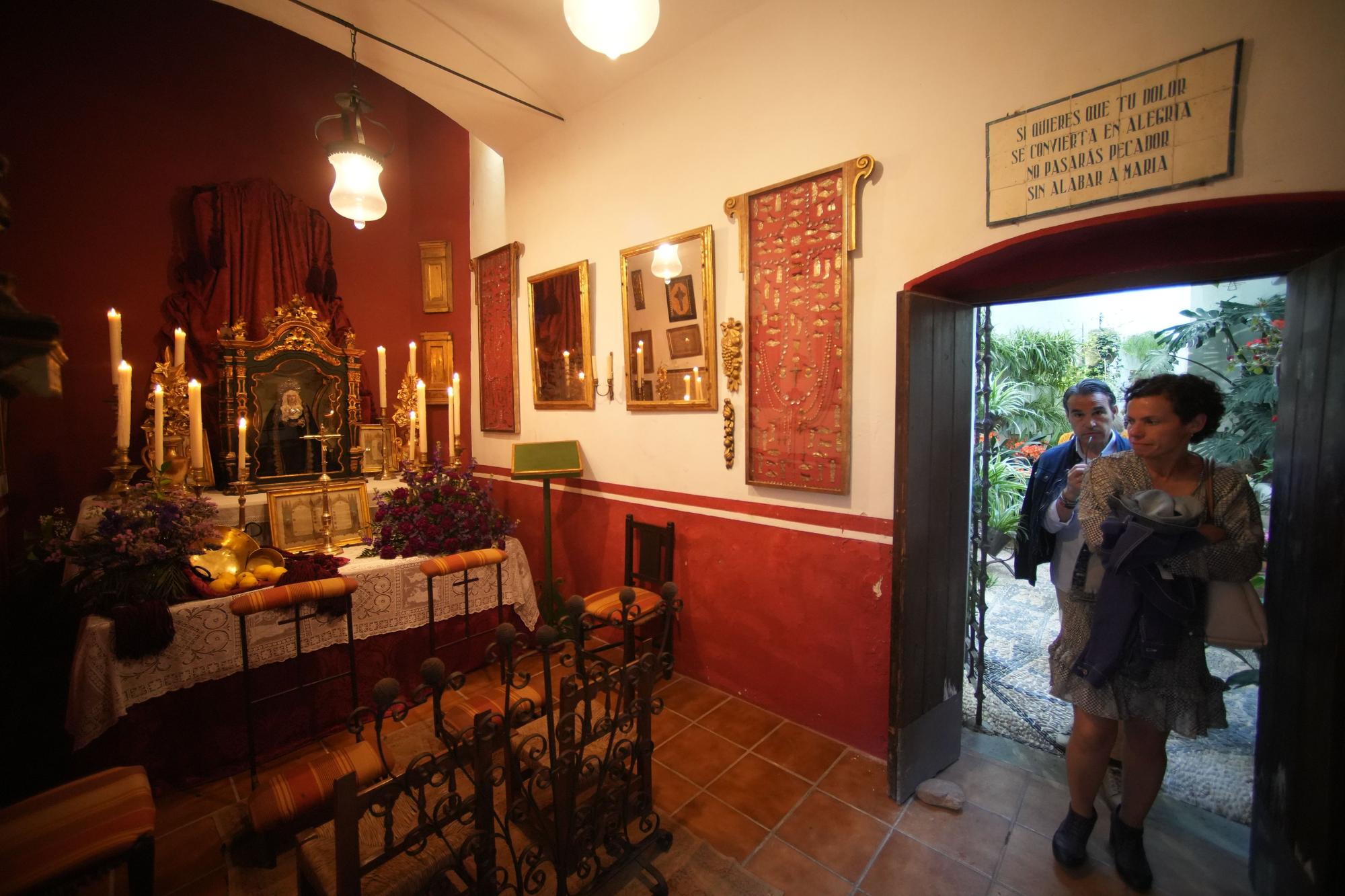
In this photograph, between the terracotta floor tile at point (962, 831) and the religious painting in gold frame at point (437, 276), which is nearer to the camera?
the terracotta floor tile at point (962, 831)

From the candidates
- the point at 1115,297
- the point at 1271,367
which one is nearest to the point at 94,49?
the point at 1271,367

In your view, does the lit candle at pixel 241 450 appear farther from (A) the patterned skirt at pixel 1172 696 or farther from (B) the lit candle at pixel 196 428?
(A) the patterned skirt at pixel 1172 696

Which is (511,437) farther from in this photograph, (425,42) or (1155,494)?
(1155,494)

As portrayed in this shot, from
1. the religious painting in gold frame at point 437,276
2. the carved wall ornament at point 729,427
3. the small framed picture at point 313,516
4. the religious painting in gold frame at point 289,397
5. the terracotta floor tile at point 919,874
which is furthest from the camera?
the religious painting in gold frame at point 437,276

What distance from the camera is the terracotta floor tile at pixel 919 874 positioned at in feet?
6.33

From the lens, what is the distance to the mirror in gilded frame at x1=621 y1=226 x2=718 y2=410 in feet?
10.4

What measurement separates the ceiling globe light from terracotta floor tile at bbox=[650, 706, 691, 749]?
10.2ft

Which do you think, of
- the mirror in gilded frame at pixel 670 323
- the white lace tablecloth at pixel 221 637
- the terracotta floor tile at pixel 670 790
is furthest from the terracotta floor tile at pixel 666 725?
the mirror in gilded frame at pixel 670 323

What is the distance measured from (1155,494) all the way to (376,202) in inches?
155

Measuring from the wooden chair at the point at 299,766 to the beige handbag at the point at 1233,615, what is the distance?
2688 millimetres

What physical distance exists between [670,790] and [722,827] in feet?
1.00

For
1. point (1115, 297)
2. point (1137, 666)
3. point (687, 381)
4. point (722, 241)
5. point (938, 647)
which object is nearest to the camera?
point (1137, 666)

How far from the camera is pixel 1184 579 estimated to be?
5.71 feet

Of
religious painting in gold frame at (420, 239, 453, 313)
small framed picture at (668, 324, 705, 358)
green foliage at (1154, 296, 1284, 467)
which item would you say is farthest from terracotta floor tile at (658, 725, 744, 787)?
religious painting in gold frame at (420, 239, 453, 313)
